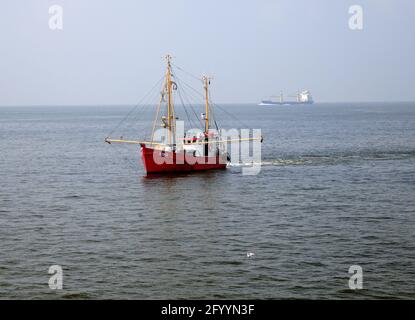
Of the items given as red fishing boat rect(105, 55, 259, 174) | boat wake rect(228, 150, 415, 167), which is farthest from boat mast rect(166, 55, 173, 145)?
boat wake rect(228, 150, 415, 167)

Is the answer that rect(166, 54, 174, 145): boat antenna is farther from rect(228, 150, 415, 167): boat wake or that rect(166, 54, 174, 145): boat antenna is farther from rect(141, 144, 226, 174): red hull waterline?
rect(228, 150, 415, 167): boat wake

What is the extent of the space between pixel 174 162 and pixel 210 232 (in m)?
29.8

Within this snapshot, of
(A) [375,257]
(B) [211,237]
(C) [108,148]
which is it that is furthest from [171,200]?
(C) [108,148]

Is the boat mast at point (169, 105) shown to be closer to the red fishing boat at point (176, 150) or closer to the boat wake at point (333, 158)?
the red fishing boat at point (176, 150)

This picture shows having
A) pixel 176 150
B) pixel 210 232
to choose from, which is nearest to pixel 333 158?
pixel 176 150

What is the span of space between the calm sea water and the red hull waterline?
2.16m

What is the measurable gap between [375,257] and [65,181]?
4013cm

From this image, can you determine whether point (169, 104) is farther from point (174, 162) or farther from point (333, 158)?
point (333, 158)

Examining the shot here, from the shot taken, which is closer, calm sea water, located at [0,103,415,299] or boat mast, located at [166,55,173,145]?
calm sea water, located at [0,103,415,299]

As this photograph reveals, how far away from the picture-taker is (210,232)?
37719mm

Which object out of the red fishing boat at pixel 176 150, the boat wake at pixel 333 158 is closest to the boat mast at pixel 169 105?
the red fishing boat at pixel 176 150

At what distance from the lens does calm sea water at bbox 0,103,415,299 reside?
27.3 meters

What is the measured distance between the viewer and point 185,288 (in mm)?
26875

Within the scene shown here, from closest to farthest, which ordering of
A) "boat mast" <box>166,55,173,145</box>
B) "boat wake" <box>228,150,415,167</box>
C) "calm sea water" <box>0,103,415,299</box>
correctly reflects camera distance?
"calm sea water" <box>0,103,415,299</box>, "boat mast" <box>166,55,173,145</box>, "boat wake" <box>228,150,415,167</box>
